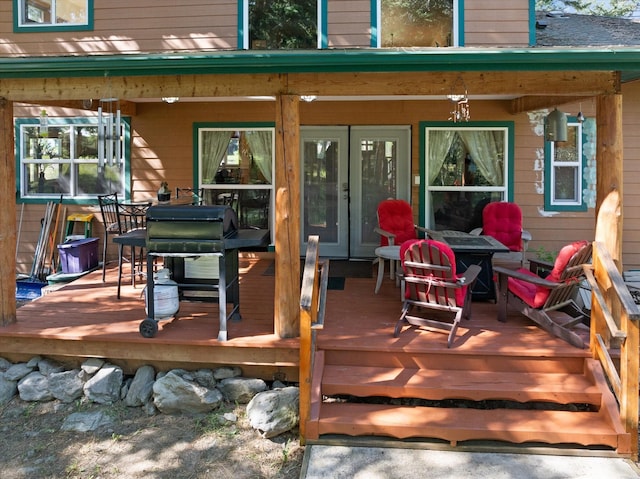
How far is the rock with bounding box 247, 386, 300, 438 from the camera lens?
3949mm

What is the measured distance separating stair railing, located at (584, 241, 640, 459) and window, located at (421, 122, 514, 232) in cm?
327

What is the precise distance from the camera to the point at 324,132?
312 inches

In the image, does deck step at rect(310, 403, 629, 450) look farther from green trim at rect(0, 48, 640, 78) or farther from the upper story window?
the upper story window

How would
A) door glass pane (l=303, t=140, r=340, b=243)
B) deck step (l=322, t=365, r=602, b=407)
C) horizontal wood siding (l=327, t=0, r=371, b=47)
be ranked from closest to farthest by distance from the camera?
deck step (l=322, t=365, r=602, b=407), horizontal wood siding (l=327, t=0, r=371, b=47), door glass pane (l=303, t=140, r=340, b=243)

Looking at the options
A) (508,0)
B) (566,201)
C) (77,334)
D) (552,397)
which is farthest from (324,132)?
(552,397)

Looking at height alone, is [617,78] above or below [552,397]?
above

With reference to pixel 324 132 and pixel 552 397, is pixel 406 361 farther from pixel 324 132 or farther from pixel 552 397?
pixel 324 132

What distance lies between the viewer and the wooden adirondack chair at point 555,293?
440 cm

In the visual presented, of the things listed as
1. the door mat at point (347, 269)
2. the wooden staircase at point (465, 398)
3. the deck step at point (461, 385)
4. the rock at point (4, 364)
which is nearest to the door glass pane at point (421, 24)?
the door mat at point (347, 269)

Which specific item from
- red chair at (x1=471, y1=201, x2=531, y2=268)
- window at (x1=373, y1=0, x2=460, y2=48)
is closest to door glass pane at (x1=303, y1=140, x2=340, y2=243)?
window at (x1=373, y1=0, x2=460, y2=48)

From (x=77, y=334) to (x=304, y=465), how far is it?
228cm

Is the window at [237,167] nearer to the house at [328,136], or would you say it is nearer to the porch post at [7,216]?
the house at [328,136]

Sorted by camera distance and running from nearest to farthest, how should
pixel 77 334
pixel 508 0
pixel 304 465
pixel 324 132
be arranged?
pixel 304 465, pixel 77 334, pixel 508 0, pixel 324 132

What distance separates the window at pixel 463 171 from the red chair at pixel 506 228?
0.50m
